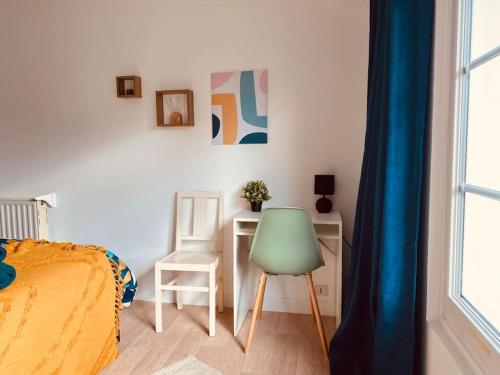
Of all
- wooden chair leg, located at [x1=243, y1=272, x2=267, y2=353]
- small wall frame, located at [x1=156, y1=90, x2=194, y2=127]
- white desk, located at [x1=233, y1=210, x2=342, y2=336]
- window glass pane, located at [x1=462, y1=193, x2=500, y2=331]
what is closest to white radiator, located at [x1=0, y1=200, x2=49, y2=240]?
small wall frame, located at [x1=156, y1=90, x2=194, y2=127]

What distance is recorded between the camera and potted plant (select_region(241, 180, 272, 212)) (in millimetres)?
2682

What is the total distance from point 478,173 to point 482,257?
10.2 inches

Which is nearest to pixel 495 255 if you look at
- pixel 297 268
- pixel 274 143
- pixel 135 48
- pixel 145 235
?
pixel 297 268

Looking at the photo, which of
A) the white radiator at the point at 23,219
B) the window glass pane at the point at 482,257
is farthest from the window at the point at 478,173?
the white radiator at the point at 23,219

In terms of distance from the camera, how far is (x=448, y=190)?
1.27 m

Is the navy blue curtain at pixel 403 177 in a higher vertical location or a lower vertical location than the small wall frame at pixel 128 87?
lower

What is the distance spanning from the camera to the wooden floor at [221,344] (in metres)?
2.14

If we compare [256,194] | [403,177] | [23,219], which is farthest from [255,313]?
[23,219]

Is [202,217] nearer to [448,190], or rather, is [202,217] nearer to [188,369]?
[188,369]

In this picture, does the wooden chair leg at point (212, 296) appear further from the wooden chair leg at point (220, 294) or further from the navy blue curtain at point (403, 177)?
the navy blue curtain at point (403, 177)

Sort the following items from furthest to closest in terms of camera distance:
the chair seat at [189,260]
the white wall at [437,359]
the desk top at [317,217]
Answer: the chair seat at [189,260] < the desk top at [317,217] < the white wall at [437,359]

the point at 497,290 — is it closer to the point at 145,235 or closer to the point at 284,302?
the point at 284,302

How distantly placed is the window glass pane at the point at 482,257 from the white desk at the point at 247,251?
3.72ft

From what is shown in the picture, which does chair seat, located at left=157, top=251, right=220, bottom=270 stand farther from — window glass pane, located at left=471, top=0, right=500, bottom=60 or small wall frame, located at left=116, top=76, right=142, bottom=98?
Result: window glass pane, located at left=471, top=0, right=500, bottom=60
